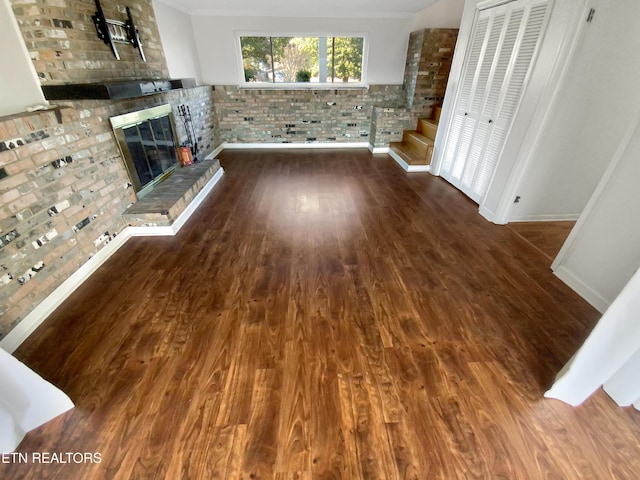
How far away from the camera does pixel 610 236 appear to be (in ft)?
5.98

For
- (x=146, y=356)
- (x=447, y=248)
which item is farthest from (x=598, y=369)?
(x=146, y=356)

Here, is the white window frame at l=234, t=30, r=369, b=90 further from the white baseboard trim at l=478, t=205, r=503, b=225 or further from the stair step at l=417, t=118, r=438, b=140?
the white baseboard trim at l=478, t=205, r=503, b=225

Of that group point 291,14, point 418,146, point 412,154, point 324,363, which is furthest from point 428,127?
point 324,363

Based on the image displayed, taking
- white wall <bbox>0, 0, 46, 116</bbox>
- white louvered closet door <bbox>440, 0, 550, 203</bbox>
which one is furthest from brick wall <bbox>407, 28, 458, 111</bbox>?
white wall <bbox>0, 0, 46, 116</bbox>

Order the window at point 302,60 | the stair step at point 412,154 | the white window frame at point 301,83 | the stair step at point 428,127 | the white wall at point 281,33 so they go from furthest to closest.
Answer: the window at point 302,60 < the white window frame at point 301,83 < the white wall at point 281,33 < the stair step at point 428,127 < the stair step at point 412,154

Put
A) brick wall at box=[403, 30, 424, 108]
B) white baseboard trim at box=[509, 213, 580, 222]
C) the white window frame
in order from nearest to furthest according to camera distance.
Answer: white baseboard trim at box=[509, 213, 580, 222]
brick wall at box=[403, 30, 424, 108]
the white window frame

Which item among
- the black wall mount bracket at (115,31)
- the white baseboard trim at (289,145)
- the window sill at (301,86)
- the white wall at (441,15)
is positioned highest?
the white wall at (441,15)

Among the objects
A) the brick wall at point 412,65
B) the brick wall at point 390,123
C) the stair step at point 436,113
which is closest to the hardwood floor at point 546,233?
the stair step at point 436,113

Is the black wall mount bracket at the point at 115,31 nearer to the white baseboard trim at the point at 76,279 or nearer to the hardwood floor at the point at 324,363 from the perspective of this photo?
the white baseboard trim at the point at 76,279

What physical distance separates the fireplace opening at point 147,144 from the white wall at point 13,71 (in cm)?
56

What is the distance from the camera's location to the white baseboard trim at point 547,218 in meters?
2.92

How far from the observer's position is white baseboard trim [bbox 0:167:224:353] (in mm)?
1660

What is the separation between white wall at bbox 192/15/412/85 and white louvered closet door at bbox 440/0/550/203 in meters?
2.21

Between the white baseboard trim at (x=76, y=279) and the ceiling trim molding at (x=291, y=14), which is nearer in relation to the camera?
the white baseboard trim at (x=76, y=279)
